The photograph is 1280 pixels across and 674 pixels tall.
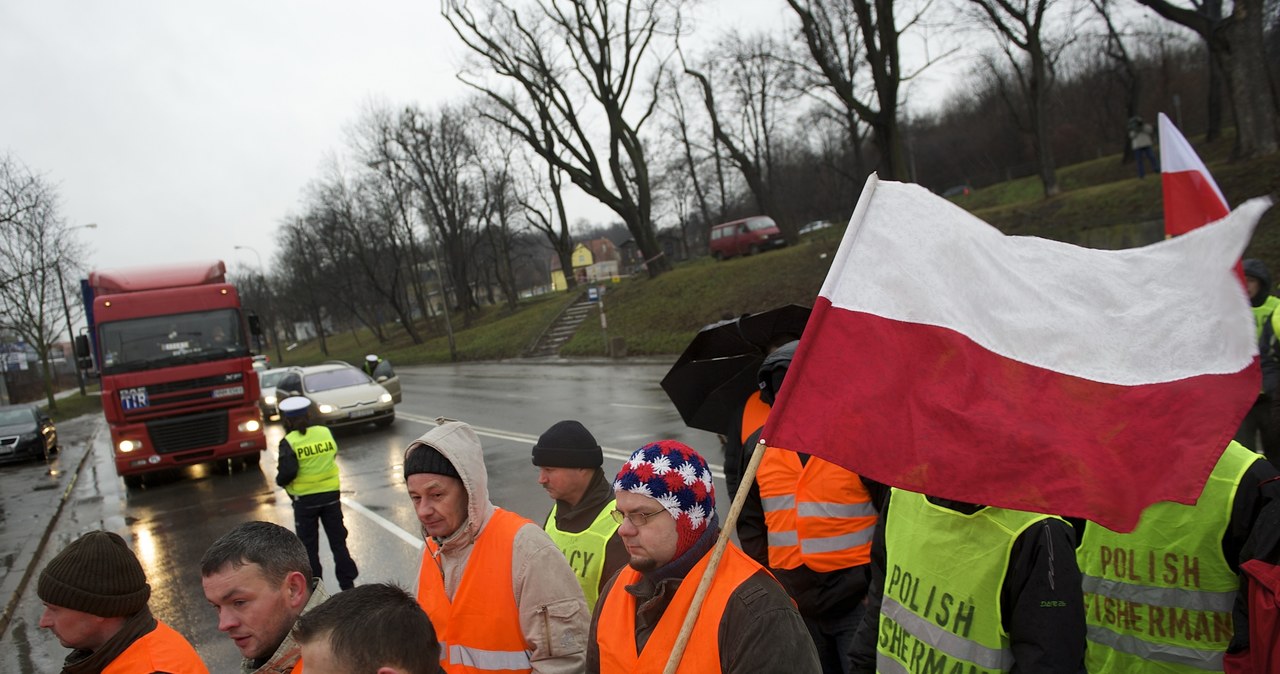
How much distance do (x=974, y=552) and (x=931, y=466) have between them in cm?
49

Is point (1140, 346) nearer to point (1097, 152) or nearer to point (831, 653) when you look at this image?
point (831, 653)

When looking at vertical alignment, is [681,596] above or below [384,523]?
above

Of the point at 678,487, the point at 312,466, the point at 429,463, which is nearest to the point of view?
the point at 678,487

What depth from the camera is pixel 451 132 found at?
178 ft

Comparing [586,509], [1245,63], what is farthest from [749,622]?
[1245,63]

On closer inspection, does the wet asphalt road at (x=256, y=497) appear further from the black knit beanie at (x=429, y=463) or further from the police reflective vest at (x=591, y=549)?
the black knit beanie at (x=429, y=463)

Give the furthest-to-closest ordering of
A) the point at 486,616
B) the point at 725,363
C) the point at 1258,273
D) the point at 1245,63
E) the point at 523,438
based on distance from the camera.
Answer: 1. the point at 1245,63
2. the point at 523,438
3. the point at 1258,273
4. the point at 725,363
5. the point at 486,616

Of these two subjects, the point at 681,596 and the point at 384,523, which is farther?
the point at 384,523

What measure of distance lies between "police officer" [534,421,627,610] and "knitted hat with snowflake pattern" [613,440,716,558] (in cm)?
123

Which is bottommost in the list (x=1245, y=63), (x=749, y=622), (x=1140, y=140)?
(x=749, y=622)

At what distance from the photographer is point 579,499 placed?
12.3ft

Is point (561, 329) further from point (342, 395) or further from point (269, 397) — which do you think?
point (342, 395)

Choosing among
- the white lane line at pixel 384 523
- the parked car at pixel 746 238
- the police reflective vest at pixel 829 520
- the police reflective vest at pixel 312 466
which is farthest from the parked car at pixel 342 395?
the parked car at pixel 746 238

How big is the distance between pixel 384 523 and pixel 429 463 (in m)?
7.62
